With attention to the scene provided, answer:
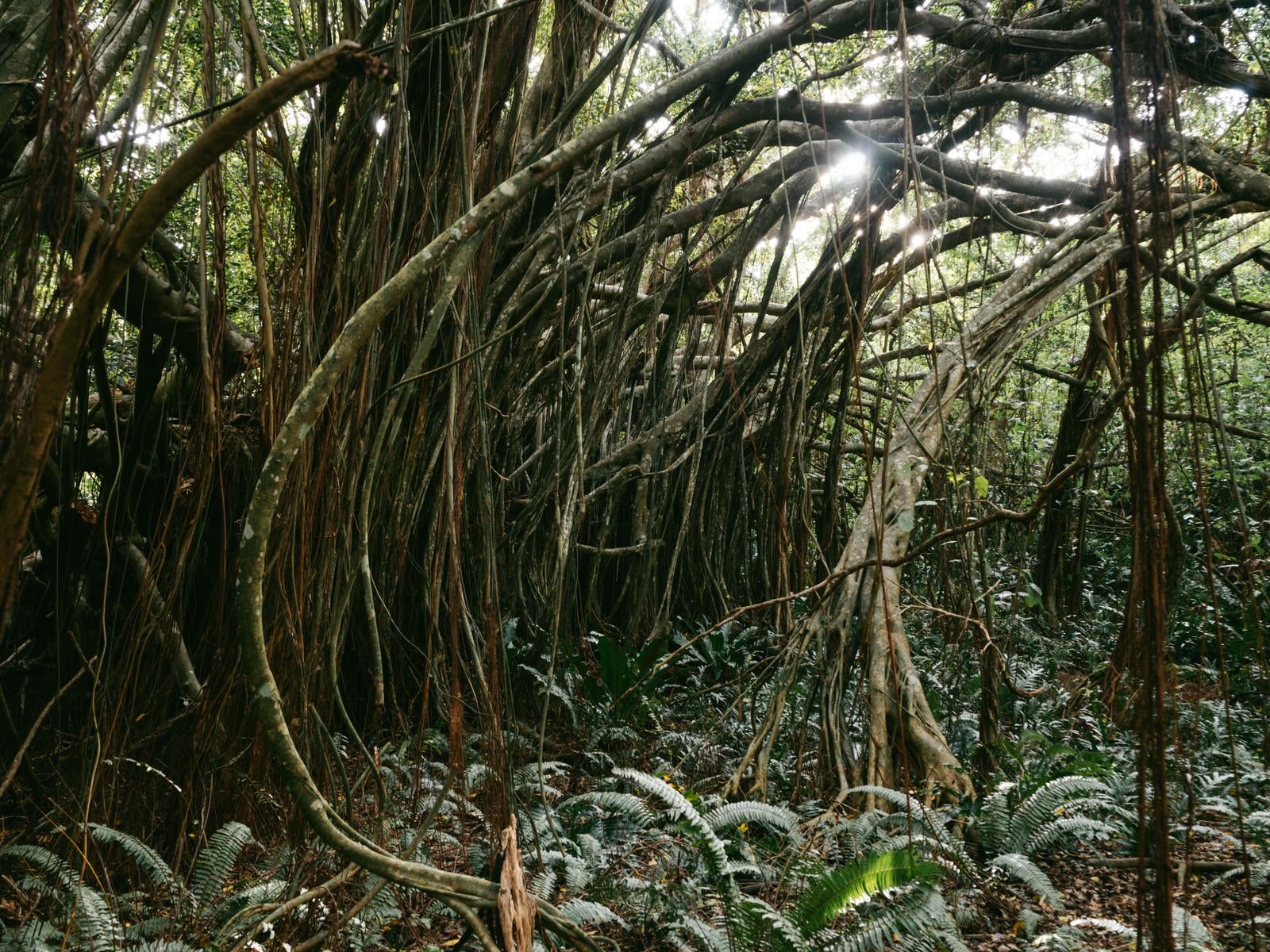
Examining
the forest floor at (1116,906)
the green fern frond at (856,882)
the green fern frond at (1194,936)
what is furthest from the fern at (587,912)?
the green fern frond at (1194,936)

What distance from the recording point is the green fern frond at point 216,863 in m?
1.88

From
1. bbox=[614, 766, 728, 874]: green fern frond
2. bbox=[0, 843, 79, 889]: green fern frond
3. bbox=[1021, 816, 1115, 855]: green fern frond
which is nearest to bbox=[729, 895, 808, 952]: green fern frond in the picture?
bbox=[614, 766, 728, 874]: green fern frond

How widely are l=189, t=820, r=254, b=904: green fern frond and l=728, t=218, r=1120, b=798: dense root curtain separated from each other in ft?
4.17

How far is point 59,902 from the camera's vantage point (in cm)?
183

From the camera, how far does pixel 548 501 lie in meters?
3.61

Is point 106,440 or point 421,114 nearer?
point 421,114

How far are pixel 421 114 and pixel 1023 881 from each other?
2.43 m

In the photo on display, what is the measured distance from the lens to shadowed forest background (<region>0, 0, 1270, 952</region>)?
1250mm

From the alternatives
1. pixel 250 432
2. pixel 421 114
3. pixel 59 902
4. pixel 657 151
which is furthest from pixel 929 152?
pixel 59 902

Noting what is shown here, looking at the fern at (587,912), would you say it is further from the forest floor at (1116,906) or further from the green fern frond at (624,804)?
the forest floor at (1116,906)

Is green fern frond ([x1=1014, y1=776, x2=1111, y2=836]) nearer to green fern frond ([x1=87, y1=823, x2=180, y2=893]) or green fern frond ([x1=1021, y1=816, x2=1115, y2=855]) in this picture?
green fern frond ([x1=1021, y1=816, x2=1115, y2=855])

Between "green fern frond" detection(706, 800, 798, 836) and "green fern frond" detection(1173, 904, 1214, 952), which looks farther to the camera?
"green fern frond" detection(706, 800, 798, 836)

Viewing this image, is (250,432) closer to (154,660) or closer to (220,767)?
(154,660)

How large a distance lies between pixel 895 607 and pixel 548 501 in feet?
5.10
